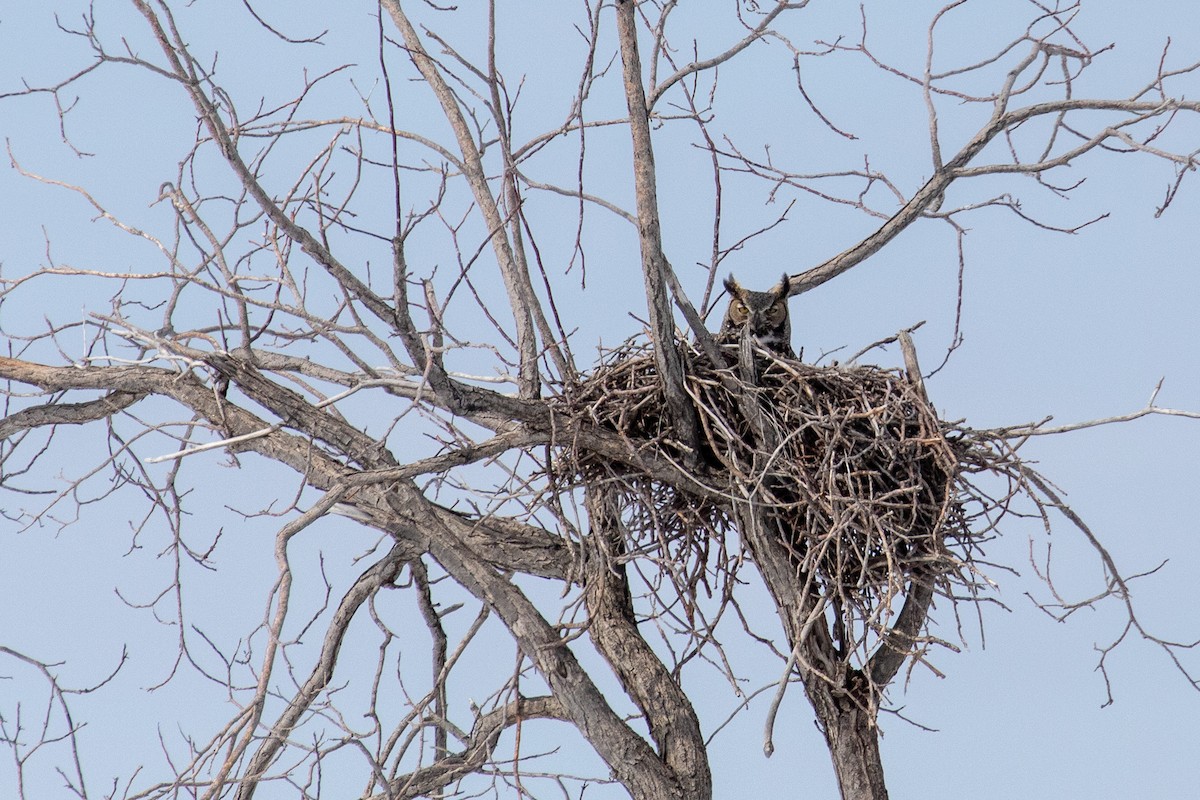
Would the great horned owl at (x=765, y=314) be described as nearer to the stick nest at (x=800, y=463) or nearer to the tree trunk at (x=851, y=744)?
the stick nest at (x=800, y=463)

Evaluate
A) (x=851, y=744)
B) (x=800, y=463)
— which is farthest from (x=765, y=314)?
(x=851, y=744)

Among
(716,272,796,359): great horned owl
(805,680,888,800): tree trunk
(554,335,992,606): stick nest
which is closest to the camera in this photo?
(554,335,992,606): stick nest

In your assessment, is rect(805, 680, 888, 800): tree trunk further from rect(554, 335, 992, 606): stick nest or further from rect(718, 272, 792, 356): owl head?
rect(718, 272, 792, 356): owl head

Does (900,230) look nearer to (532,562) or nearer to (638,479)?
(638,479)

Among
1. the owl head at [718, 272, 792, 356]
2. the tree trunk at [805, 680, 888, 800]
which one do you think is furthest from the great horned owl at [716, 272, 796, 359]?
the tree trunk at [805, 680, 888, 800]

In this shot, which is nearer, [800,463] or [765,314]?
[800,463]

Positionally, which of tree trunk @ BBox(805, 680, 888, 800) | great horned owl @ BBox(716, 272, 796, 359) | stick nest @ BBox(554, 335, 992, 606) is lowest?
tree trunk @ BBox(805, 680, 888, 800)

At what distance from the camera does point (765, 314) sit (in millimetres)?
3646

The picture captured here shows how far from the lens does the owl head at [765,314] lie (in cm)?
363

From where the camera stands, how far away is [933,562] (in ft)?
10.6

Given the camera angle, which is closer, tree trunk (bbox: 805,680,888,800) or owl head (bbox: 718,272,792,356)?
tree trunk (bbox: 805,680,888,800)

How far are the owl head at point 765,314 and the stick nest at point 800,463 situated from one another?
0.30 metres

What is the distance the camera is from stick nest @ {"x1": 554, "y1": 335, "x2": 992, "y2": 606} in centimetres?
309

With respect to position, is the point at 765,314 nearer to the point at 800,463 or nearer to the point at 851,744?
the point at 800,463
